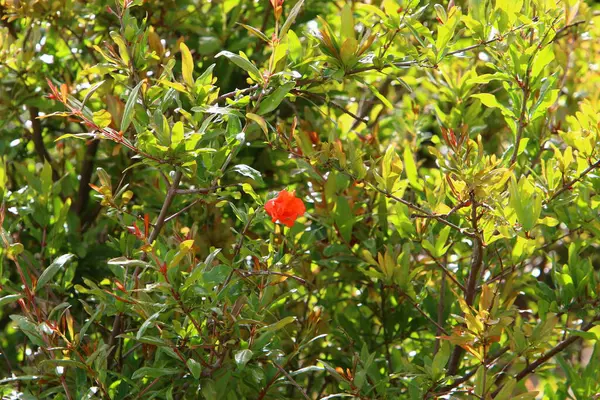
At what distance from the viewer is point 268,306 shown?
1.70m

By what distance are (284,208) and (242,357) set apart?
301 mm

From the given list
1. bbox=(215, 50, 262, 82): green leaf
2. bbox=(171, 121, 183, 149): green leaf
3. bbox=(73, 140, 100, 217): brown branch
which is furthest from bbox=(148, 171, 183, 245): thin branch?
bbox=(73, 140, 100, 217): brown branch

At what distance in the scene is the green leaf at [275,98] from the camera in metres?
1.58

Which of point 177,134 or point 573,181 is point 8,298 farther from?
point 573,181

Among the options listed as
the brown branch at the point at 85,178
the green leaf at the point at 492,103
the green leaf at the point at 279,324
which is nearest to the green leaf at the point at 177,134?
the green leaf at the point at 279,324

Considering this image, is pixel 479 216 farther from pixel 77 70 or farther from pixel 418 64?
pixel 77 70

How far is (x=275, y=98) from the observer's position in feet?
5.23

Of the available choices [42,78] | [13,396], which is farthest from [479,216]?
[42,78]

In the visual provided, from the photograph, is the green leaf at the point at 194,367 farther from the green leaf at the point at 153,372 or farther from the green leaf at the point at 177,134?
the green leaf at the point at 177,134

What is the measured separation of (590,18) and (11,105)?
174 centimetres

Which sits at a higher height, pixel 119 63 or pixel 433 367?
pixel 119 63

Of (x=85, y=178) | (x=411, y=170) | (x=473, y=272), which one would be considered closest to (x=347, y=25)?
(x=411, y=170)

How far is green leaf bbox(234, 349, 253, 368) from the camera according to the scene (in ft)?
5.00

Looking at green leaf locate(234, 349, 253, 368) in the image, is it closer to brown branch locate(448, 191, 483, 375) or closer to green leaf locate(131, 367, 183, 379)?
green leaf locate(131, 367, 183, 379)
